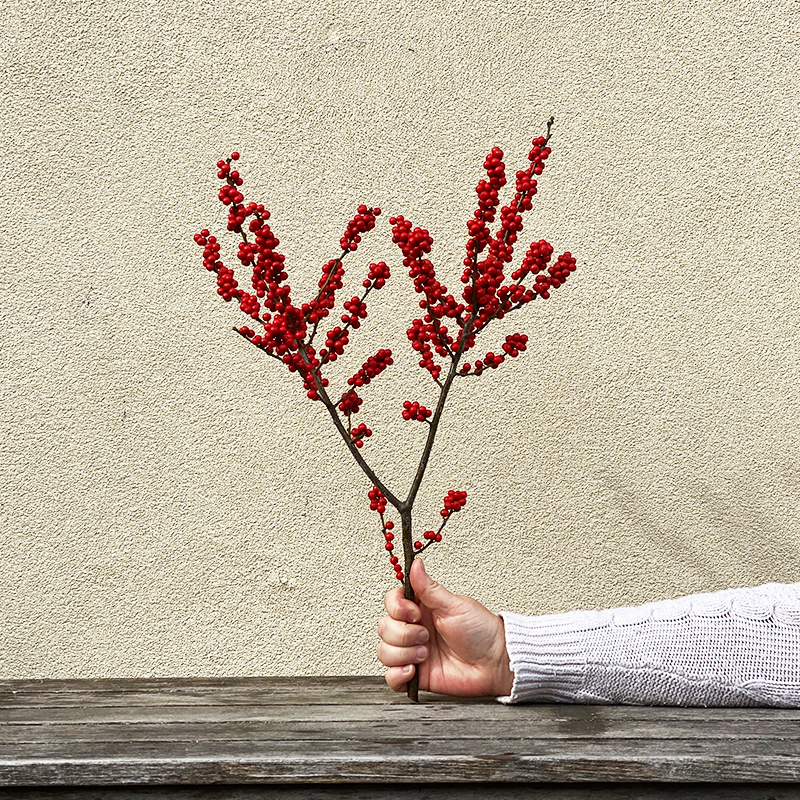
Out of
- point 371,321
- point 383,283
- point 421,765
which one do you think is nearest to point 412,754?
point 421,765

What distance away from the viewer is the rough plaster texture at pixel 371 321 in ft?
4.90

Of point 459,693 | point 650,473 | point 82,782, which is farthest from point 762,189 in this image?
point 82,782

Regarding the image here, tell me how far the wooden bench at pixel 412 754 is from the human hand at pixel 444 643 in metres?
0.04

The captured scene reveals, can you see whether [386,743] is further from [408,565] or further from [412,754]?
[408,565]

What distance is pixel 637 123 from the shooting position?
1.49 metres

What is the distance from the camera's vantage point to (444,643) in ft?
3.34

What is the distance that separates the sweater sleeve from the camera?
944mm

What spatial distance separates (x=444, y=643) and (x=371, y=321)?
63cm

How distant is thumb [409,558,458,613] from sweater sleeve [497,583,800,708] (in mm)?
70

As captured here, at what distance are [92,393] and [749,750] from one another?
1.11m

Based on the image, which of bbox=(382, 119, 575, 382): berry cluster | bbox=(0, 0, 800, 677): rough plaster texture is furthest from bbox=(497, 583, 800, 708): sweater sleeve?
bbox=(0, 0, 800, 677): rough plaster texture

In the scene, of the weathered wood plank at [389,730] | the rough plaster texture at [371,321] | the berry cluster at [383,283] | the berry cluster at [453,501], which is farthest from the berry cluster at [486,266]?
the rough plaster texture at [371,321]

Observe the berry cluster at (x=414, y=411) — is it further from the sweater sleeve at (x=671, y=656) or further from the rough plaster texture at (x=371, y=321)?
the rough plaster texture at (x=371, y=321)

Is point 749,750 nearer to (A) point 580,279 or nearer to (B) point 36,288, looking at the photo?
(A) point 580,279
